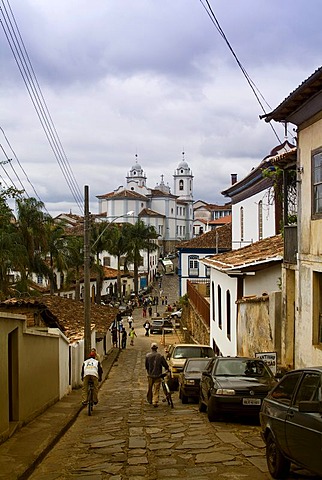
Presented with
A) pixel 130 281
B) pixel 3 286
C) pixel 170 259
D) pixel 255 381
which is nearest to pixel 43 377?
pixel 255 381

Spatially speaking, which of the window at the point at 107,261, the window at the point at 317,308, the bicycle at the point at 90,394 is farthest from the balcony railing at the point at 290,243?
the window at the point at 107,261

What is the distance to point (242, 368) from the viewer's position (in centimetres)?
1491

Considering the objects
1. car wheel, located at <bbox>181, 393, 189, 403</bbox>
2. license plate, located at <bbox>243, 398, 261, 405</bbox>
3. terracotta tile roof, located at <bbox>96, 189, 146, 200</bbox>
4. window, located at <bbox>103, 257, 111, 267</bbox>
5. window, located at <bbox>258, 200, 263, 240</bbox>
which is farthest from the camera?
terracotta tile roof, located at <bbox>96, 189, 146, 200</bbox>

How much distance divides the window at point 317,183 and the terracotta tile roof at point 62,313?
9.89m

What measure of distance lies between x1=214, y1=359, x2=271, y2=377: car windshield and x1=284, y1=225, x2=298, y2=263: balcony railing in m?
3.27

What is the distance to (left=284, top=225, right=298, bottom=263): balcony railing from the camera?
1712cm

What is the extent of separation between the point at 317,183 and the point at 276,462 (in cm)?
768

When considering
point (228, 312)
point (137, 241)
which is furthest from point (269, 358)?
point (137, 241)

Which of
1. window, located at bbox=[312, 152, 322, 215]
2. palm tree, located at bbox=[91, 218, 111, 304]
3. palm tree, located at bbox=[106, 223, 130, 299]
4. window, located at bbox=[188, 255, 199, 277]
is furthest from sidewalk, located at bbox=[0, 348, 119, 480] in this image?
palm tree, located at bbox=[106, 223, 130, 299]

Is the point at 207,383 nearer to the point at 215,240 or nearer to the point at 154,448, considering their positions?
the point at 154,448

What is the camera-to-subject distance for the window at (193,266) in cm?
7138

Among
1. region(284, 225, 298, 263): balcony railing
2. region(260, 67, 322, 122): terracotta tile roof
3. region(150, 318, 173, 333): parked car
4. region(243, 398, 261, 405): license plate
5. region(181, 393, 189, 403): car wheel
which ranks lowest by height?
region(150, 318, 173, 333): parked car

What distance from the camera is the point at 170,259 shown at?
417 ft

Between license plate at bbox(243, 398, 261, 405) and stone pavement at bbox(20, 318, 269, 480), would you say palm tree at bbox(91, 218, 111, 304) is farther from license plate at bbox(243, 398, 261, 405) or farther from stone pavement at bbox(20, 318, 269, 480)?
→ license plate at bbox(243, 398, 261, 405)
